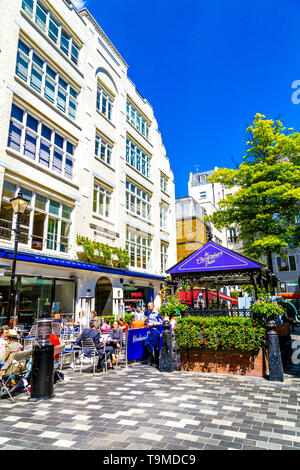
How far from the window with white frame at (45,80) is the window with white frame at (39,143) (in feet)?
5.59

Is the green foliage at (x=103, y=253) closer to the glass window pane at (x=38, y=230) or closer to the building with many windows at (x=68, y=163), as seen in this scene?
the building with many windows at (x=68, y=163)

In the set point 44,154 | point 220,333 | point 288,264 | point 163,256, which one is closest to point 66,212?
point 44,154

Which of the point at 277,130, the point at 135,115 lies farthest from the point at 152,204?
the point at 277,130

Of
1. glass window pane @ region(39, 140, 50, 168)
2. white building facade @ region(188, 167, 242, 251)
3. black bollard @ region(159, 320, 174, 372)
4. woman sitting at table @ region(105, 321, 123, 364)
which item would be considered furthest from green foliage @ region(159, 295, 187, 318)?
white building facade @ region(188, 167, 242, 251)

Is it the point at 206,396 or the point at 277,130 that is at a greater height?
the point at 277,130

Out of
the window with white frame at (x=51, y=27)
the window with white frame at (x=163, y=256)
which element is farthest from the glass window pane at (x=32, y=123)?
the window with white frame at (x=163, y=256)

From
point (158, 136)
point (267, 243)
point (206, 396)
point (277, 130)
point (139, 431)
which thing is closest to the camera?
point (139, 431)

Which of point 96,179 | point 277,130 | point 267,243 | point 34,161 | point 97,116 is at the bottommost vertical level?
point 267,243

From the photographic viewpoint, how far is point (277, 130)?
62.3 feet

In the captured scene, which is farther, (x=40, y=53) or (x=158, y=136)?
(x=158, y=136)

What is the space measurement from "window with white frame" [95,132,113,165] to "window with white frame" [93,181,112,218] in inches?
82.6
